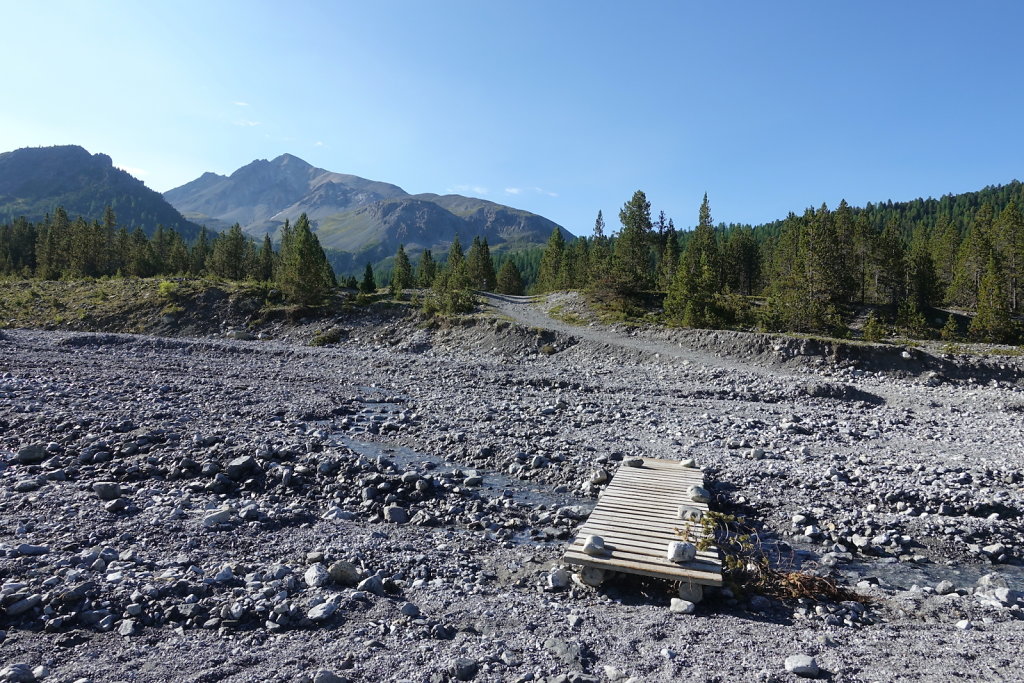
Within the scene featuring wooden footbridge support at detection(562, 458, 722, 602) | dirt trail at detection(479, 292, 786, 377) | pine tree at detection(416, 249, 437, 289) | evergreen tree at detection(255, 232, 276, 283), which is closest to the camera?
wooden footbridge support at detection(562, 458, 722, 602)

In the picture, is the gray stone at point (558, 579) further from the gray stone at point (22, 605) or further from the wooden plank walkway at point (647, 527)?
the gray stone at point (22, 605)

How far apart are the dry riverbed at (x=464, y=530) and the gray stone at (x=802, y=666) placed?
112mm

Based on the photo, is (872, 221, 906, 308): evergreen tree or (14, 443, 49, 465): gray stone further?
(872, 221, 906, 308): evergreen tree

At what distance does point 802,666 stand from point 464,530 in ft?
19.5

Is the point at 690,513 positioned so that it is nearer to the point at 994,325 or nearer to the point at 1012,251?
the point at 994,325

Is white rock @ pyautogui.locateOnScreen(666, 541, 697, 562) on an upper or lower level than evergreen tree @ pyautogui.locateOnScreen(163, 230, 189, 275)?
lower

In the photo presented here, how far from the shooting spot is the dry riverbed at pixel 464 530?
21.3ft

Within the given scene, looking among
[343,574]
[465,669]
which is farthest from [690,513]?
[343,574]

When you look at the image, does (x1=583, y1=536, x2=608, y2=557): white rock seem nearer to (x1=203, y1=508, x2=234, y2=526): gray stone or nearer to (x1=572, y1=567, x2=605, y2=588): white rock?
(x1=572, y1=567, x2=605, y2=588): white rock

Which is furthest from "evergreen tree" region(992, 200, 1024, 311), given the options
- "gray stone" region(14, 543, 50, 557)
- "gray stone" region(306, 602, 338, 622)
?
"gray stone" region(14, 543, 50, 557)

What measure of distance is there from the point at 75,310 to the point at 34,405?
143 feet

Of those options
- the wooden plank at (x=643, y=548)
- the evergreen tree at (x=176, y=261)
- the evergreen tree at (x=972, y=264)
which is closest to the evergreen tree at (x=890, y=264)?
the evergreen tree at (x=972, y=264)

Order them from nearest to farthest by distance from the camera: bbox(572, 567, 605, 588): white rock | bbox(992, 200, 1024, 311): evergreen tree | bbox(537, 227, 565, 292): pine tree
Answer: bbox(572, 567, 605, 588): white rock < bbox(992, 200, 1024, 311): evergreen tree < bbox(537, 227, 565, 292): pine tree

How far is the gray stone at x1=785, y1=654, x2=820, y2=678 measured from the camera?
6.06 meters
